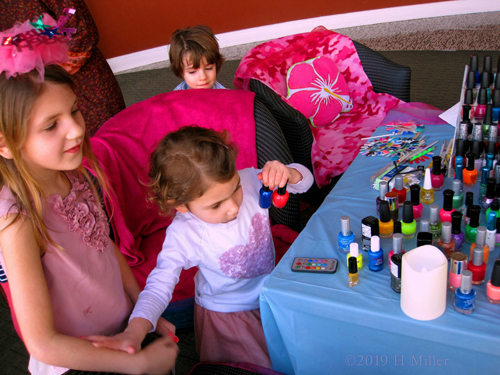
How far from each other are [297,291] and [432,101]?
3.22 metres

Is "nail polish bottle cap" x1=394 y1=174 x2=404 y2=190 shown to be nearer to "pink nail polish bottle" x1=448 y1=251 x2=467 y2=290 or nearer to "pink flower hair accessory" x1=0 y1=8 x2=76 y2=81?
"pink nail polish bottle" x1=448 y1=251 x2=467 y2=290

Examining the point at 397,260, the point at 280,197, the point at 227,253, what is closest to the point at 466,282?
the point at 397,260

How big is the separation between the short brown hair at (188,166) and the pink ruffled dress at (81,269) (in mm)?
201

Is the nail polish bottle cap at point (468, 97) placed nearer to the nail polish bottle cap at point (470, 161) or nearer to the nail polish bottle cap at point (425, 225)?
the nail polish bottle cap at point (470, 161)

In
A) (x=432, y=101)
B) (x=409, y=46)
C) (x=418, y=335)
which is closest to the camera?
(x=418, y=335)

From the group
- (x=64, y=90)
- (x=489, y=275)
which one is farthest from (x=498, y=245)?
(x=64, y=90)

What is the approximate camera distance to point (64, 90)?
41.2 inches

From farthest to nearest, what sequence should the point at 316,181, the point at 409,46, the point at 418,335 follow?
1. the point at 409,46
2. the point at 316,181
3. the point at 418,335

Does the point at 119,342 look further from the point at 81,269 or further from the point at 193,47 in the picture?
the point at 193,47

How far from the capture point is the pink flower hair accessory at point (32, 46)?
3.10 feet

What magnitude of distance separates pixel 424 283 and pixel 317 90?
6.48 ft

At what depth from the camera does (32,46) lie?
97 centimetres

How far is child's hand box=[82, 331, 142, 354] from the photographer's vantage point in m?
1.02

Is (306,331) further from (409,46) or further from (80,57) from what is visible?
(409,46)
